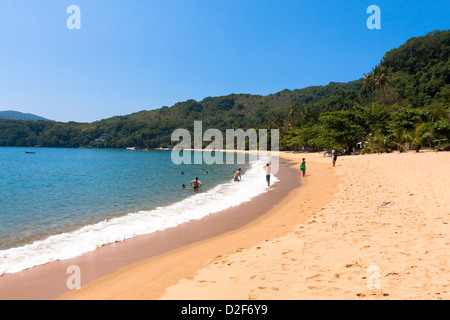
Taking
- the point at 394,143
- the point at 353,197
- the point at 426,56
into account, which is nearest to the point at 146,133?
the point at 426,56

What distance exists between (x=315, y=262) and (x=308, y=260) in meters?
0.16

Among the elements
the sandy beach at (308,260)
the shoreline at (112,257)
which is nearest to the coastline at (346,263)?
the sandy beach at (308,260)

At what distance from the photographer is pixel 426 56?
8206 cm

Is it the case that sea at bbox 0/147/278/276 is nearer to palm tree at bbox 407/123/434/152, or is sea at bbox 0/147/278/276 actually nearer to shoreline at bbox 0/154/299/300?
shoreline at bbox 0/154/299/300

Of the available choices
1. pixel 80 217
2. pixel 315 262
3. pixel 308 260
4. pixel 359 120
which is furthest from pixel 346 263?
pixel 359 120

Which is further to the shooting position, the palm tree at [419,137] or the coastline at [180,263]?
the palm tree at [419,137]

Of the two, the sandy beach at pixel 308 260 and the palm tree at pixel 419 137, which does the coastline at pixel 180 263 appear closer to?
the sandy beach at pixel 308 260

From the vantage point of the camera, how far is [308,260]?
198 inches

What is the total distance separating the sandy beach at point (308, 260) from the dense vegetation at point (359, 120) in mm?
26163

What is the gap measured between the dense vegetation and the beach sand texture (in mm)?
26501

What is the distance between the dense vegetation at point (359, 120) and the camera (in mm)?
33312

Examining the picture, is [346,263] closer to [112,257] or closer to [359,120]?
[112,257]
